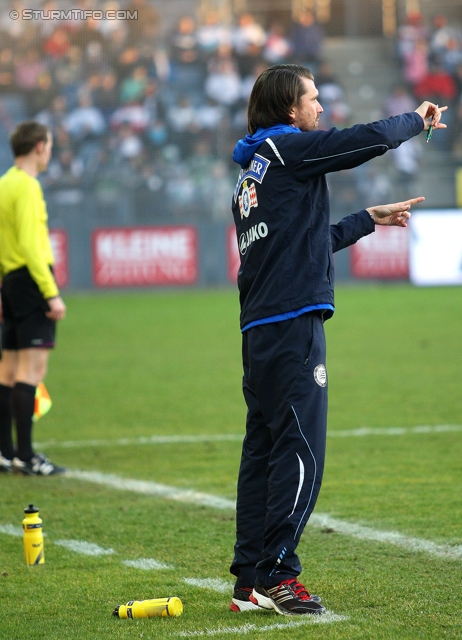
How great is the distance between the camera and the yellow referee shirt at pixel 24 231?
643 cm

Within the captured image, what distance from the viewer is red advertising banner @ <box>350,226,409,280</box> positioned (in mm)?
21328

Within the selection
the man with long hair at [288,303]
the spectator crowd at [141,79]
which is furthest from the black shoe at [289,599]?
the spectator crowd at [141,79]

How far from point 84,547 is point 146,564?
451 millimetres

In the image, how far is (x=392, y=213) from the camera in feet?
13.0

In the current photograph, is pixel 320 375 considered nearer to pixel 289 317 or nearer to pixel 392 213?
pixel 289 317

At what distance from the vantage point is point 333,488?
5805 mm

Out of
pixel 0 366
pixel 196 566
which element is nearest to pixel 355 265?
pixel 0 366

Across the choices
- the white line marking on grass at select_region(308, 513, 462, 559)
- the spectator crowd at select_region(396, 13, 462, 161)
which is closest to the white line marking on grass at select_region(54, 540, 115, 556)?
the white line marking on grass at select_region(308, 513, 462, 559)

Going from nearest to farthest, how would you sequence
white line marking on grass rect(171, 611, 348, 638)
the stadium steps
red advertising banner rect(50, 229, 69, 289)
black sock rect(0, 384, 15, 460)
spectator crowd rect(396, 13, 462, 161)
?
white line marking on grass rect(171, 611, 348, 638), black sock rect(0, 384, 15, 460), red advertising banner rect(50, 229, 69, 289), spectator crowd rect(396, 13, 462, 161), the stadium steps

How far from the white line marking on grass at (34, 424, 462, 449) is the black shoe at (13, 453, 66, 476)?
2.77 ft

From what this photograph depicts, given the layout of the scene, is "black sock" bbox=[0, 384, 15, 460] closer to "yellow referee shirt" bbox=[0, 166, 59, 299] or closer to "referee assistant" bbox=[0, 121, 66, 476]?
"referee assistant" bbox=[0, 121, 66, 476]

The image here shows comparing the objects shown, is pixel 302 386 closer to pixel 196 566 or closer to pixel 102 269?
pixel 196 566

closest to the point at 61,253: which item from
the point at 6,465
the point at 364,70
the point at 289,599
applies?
the point at 364,70

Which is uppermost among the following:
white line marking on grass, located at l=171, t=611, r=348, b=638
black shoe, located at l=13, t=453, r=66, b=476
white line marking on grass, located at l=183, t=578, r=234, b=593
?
white line marking on grass, located at l=171, t=611, r=348, b=638
